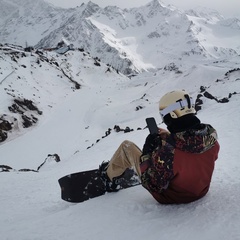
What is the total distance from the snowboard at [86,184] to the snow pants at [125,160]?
389 mm

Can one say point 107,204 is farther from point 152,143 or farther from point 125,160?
point 152,143

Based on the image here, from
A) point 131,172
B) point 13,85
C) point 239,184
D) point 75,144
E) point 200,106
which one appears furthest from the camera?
point 13,85

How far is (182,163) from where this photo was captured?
359 cm

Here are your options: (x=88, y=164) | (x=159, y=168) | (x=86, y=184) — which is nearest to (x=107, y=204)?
(x=86, y=184)

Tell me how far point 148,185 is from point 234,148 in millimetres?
4779

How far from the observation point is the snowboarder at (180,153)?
140 inches

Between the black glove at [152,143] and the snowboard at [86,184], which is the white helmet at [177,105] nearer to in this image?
the black glove at [152,143]

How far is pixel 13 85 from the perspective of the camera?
3625cm

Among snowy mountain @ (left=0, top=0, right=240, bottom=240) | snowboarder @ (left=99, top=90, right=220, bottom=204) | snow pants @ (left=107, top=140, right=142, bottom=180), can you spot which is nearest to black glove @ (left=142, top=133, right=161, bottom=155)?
snowboarder @ (left=99, top=90, right=220, bottom=204)

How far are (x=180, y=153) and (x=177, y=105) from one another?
25.1 inches

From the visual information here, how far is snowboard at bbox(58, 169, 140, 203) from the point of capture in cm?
525

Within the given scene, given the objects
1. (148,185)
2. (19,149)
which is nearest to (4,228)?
(148,185)

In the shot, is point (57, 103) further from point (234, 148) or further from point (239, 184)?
point (239, 184)

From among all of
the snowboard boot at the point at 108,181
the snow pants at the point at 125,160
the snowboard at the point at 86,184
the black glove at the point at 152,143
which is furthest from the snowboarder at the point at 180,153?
the snowboard at the point at 86,184
